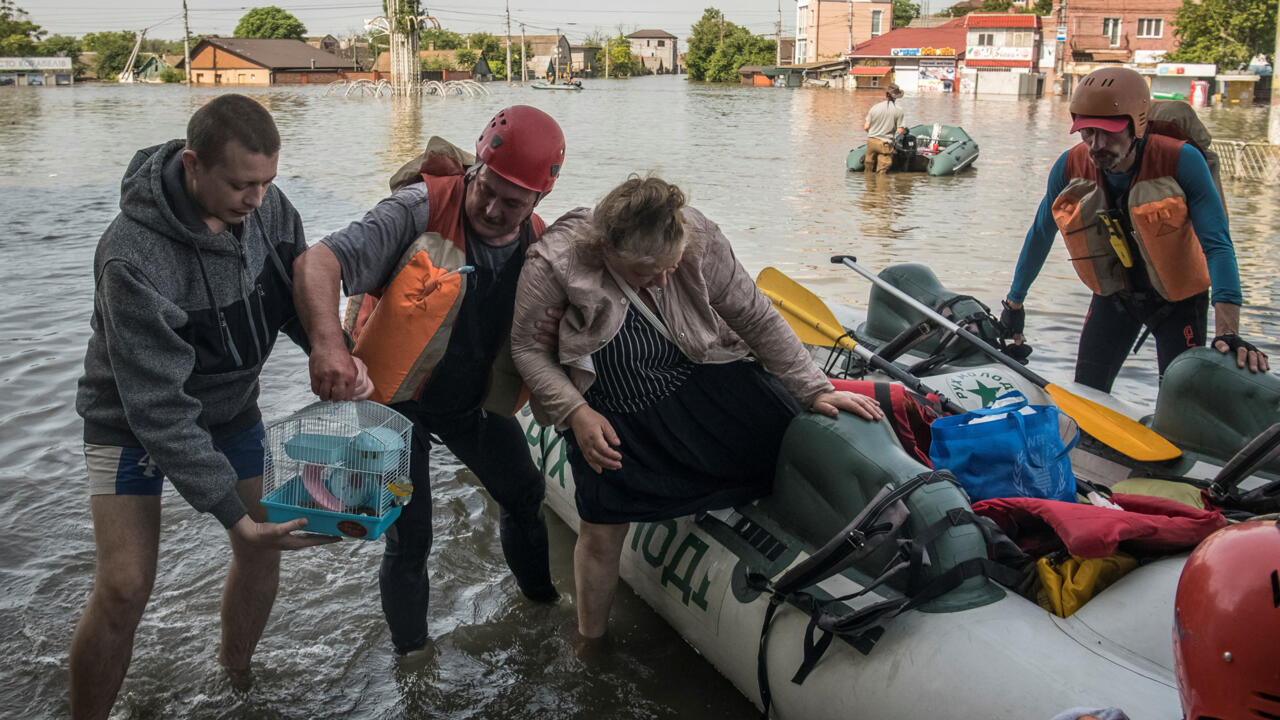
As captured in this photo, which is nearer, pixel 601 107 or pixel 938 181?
pixel 938 181

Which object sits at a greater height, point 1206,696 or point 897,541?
point 1206,696

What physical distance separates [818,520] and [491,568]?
6.14ft

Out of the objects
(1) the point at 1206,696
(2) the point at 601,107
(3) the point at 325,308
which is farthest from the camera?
(2) the point at 601,107

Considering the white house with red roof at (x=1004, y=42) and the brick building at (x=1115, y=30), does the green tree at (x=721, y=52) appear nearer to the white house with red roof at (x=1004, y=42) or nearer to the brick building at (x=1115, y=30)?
the white house with red roof at (x=1004, y=42)

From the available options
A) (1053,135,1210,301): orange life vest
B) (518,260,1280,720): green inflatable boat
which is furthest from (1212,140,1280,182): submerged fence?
(518,260,1280,720): green inflatable boat

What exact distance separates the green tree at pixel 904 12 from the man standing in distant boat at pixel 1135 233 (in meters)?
114

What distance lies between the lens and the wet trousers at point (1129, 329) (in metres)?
4.48

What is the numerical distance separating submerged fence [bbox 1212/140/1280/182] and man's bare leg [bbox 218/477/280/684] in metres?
18.4

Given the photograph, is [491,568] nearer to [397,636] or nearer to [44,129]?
[397,636]

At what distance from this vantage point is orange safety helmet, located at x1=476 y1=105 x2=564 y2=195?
281cm

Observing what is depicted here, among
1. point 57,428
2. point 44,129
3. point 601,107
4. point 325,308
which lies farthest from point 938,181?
point 601,107

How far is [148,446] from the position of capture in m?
2.50

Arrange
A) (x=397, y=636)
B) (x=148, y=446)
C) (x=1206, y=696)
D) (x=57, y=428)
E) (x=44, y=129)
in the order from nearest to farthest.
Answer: (x=1206, y=696)
(x=148, y=446)
(x=397, y=636)
(x=57, y=428)
(x=44, y=129)

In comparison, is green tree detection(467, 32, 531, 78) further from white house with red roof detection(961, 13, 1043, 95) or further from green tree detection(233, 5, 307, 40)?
white house with red roof detection(961, 13, 1043, 95)
